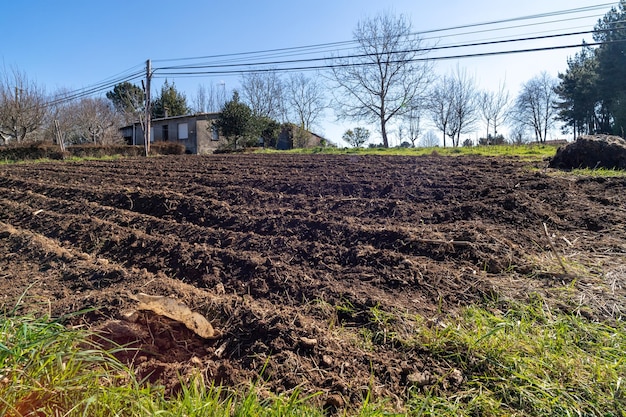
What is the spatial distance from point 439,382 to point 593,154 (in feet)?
31.1

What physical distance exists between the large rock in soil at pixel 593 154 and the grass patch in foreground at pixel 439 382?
8.09 metres

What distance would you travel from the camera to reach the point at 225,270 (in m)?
3.40

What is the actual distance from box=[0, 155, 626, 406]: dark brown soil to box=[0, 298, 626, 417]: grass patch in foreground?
0.14 metres

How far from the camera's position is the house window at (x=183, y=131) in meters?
33.6

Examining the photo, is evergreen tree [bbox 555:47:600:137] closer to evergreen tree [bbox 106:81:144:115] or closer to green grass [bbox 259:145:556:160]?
green grass [bbox 259:145:556:160]

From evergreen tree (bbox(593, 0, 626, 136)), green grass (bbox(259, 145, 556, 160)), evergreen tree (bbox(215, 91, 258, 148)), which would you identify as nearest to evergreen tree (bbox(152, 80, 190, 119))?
evergreen tree (bbox(215, 91, 258, 148))

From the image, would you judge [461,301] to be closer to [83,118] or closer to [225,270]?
[225,270]

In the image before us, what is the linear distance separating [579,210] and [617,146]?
5423 millimetres

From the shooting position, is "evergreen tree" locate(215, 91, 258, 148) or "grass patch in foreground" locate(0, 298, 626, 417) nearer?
"grass patch in foreground" locate(0, 298, 626, 417)

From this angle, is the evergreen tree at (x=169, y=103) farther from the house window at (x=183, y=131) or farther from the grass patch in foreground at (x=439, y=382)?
the grass patch in foreground at (x=439, y=382)

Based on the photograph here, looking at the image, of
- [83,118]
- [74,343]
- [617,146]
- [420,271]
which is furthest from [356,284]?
[83,118]

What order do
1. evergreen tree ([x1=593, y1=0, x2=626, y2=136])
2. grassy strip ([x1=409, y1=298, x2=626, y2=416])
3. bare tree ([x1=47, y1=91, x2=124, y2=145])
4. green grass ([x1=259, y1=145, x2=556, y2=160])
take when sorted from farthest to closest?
1. bare tree ([x1=47, y1=91, x2=124, y2=145])
2. evergreen tree ([x1=593, y1=0, x2=626, y2=136])
3. green grass ([x1=259, y1=145, x2=556, y2=160])
4. grassy strip ([x1=409, y1=298, x2=626, y2=416])

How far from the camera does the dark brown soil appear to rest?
6.90ft

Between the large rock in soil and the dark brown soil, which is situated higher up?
the large rock in soil
